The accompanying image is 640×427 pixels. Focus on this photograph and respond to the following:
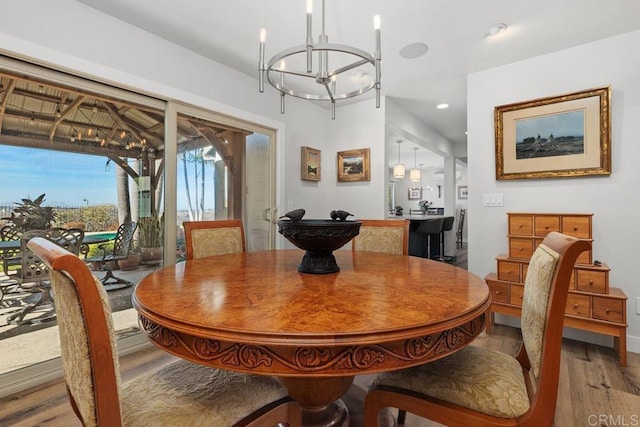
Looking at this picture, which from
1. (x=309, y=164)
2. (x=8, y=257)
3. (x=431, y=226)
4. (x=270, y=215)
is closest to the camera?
(x=8, y=257)

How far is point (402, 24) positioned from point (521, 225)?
6.15 feet

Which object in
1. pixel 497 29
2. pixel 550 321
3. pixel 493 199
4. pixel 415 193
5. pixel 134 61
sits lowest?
pixel 550 321

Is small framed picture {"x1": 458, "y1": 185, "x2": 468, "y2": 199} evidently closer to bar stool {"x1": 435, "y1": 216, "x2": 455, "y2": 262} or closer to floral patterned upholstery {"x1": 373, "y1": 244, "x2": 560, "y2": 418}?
bar stool {"x1": 435, "y1": 216, "x2": 455, "y2": 262}

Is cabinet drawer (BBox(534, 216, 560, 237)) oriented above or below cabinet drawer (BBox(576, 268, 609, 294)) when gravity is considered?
above

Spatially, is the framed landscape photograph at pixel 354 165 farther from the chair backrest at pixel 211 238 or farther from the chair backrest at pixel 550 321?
the chair backrest at pixel 550 321

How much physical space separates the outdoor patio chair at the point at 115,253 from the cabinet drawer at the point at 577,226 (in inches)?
134

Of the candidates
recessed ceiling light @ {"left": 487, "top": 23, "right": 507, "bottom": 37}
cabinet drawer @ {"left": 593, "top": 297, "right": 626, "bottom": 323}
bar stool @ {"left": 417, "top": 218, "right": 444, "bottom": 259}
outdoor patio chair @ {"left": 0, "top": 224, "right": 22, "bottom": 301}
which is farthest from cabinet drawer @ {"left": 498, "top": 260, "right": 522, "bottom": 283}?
outdoor patio chair @ {"left": 0, "top": 224, "right": 22, "bottom": 301}

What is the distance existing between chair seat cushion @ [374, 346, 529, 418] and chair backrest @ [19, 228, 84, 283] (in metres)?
2.15

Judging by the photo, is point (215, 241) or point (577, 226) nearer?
point (215, 241)

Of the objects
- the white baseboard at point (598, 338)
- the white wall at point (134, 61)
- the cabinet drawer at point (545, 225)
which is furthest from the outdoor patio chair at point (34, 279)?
the white baseboard at point (598, 338)

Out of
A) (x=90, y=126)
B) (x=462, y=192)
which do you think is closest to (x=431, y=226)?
(x=90, y=126)

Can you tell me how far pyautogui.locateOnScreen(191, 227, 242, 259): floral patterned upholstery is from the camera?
210cm

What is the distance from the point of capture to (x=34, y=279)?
1998 mm

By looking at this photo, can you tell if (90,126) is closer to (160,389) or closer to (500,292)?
(160,389)
